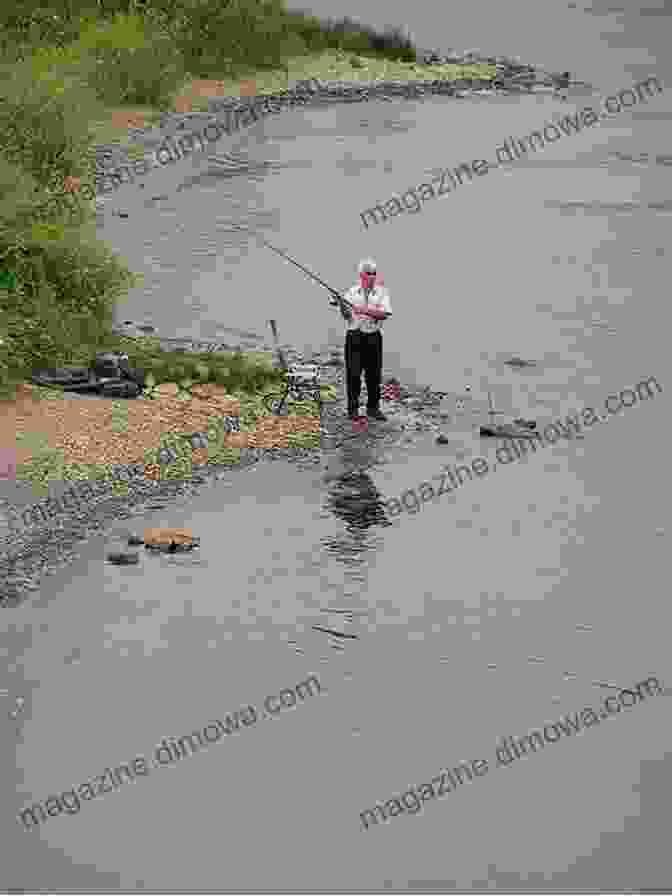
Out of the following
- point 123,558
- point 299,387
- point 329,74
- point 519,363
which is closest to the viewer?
point 123,558

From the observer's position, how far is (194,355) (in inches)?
1027

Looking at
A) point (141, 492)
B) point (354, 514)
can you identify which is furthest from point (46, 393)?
point (354, 514)

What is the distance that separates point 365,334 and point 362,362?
423mm

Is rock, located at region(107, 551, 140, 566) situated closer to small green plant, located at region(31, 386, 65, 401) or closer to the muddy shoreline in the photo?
the muddy shoreline

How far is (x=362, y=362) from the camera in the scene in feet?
78.8

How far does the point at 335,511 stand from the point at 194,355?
15.4 feet

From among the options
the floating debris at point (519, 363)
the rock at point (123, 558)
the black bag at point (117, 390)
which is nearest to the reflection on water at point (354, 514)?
the rock at point (123, 558)

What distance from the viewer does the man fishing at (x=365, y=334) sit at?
23500 millimetres

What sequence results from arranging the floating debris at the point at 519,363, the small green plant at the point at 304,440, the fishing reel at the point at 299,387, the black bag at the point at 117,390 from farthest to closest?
1. the floating debris at the point at 519,363
2. the fishing reel at the point at 299,387
3. the black bag at the point at 117,390
4. the small green plant at the point at 304,440

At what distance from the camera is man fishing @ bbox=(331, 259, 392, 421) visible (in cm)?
2350

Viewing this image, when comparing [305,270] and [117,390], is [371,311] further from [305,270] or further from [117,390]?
[305,270]

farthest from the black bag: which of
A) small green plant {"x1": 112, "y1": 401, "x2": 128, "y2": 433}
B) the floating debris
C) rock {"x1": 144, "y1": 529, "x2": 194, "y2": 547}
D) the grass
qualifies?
the grass

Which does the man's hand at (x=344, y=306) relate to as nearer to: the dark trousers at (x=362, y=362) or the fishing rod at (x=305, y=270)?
the fishing rod at (x=305, y=270)

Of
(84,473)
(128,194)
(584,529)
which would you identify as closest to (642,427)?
(584,529)
